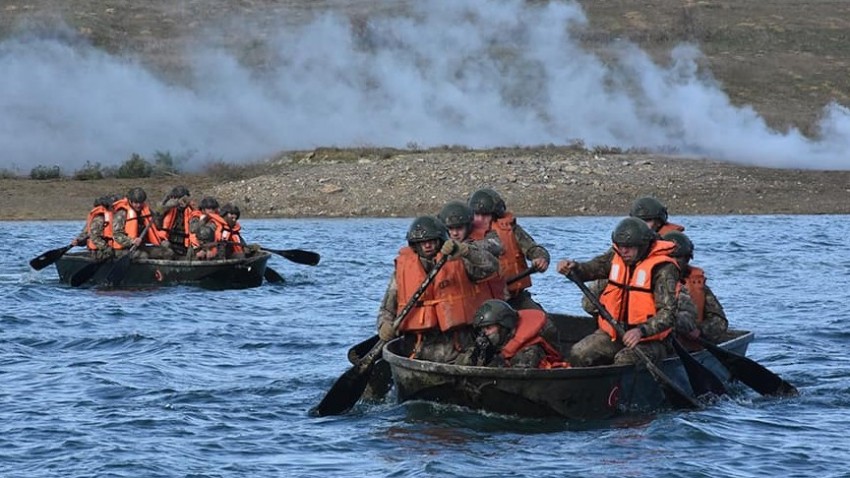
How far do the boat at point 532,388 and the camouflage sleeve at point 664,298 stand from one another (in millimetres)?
414

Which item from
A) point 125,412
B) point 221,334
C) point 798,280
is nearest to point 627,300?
point 125,412

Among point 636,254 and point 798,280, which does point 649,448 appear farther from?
point 798,280

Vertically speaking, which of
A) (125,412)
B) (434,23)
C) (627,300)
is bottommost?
(125,412)

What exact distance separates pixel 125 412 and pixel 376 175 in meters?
35.4

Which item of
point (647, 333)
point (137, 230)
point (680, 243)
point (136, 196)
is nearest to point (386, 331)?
point (647, 333)

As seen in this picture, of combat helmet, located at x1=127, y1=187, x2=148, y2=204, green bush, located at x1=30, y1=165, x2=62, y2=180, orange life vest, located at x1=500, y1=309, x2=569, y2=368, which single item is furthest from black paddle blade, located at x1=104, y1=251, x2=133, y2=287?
green bush, located at x1=30, y1=165, x2=62, y2=180

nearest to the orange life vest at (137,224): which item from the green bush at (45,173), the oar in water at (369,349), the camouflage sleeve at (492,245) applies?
the oar in water at (369,349)

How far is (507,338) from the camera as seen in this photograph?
16.4 metres

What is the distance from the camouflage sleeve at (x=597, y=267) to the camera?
673 inches

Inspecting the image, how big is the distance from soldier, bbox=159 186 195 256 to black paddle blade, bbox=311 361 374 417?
13.6 m

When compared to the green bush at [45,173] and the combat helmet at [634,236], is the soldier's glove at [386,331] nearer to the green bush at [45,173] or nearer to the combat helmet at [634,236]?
the combat helmet at [634,236]

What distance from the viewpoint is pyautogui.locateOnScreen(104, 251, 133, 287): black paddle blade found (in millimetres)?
29453

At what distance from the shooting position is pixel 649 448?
50.3 ft

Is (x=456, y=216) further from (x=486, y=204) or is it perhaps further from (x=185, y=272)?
(x=185, y=272)
